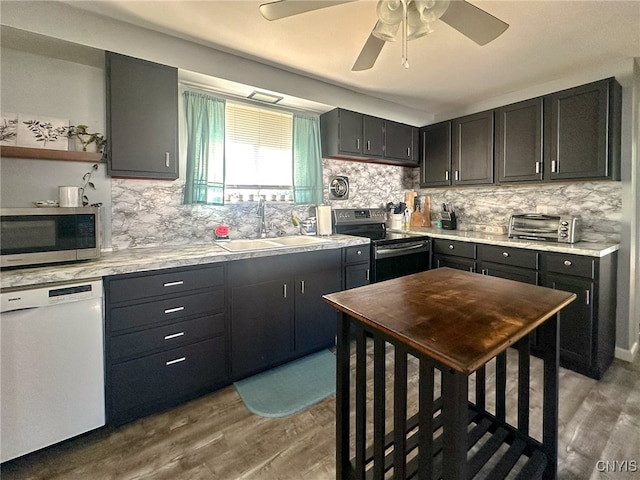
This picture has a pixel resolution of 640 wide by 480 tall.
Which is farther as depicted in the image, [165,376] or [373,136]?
[373,136]

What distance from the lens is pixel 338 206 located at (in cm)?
344

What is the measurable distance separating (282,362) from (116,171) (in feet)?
6.12

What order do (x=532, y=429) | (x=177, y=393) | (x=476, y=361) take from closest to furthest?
(x=476, y=361), (x=532, y=429), (x=177, y=393)

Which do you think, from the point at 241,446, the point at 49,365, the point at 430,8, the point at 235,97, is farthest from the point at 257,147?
the point at 241,446

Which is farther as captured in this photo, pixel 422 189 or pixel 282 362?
pixel 422 189

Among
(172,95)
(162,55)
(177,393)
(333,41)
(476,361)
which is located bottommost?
(177,393)

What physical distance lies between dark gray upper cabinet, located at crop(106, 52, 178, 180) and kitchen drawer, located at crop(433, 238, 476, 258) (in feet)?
8.86

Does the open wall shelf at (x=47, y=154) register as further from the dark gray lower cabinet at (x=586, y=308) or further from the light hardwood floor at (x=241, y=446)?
the dark gray lower cabinet at (x=586, y=308)

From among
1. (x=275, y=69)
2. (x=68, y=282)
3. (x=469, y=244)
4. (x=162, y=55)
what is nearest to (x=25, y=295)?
(x=68, y=282)

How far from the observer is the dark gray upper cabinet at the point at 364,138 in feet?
9.99

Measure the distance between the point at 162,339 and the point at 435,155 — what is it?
354 centimetres

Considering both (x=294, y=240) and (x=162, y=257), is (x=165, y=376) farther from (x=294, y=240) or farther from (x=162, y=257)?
(x=294, y=240)

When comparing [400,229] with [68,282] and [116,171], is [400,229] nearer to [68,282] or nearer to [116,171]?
[116,171]

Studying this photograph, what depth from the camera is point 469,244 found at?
293 cm
